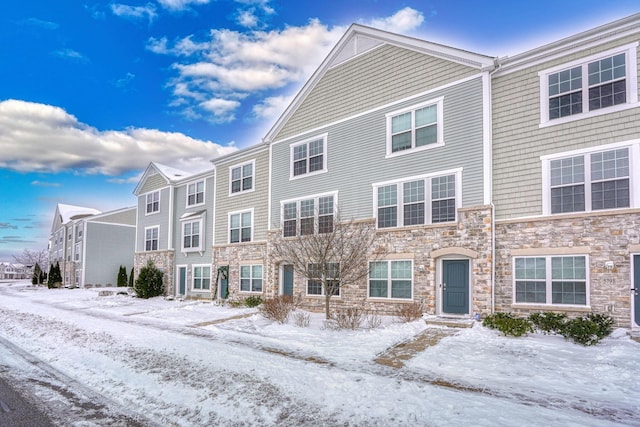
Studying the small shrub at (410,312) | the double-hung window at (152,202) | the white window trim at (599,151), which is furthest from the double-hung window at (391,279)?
the double-hung window at (152,202)

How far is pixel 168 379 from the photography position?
7.45 m

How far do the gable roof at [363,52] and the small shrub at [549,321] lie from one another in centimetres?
799

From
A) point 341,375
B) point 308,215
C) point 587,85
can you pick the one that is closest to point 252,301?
point 308,215

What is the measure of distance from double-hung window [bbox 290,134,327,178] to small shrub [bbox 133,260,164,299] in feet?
43.2

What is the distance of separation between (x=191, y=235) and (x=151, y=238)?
16.7ft

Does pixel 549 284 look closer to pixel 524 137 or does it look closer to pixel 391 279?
pixel 524 137

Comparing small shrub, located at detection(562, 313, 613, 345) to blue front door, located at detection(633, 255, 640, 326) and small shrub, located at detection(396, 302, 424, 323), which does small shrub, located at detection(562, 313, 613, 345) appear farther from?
small shrub, located at detection(396, 302, 424, 323)

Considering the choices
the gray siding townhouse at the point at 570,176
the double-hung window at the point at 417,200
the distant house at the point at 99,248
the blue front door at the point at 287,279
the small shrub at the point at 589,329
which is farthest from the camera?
the distant house at the point at 99,248

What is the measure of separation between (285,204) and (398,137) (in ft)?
21.9

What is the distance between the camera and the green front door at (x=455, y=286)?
13727 millimetres

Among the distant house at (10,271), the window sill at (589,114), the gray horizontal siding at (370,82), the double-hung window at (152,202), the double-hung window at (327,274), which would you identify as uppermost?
the gray horizontal siding at (370,82)

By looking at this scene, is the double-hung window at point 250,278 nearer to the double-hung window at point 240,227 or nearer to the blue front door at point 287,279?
the double-hung window at point 240,227

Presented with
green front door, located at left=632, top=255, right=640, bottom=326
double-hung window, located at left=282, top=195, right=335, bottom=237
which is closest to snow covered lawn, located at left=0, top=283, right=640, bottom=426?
green front door, located at left=632, top=255, right=640, bottom=326

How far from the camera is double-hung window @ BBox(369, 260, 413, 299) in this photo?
592 inches
